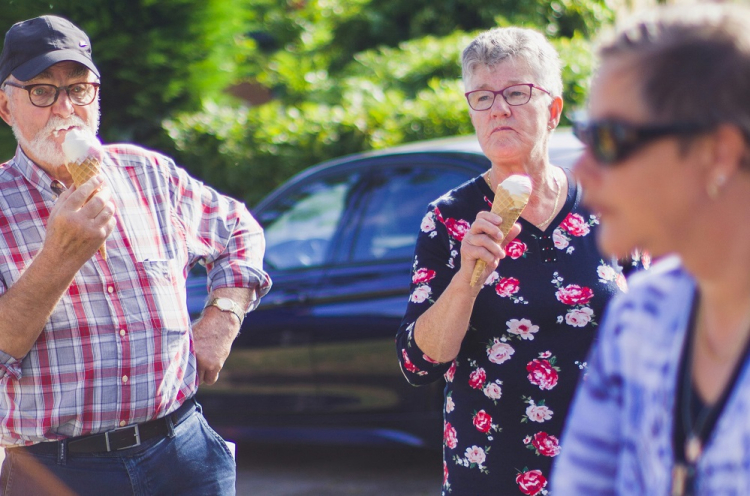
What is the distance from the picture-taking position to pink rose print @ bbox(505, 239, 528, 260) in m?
2.55

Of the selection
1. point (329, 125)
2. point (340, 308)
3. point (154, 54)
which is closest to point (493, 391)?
point (340, 308)

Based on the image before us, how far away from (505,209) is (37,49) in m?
1.36

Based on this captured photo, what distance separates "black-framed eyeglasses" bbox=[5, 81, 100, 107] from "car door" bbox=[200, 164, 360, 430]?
2726mm

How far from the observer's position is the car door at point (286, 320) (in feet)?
17.6

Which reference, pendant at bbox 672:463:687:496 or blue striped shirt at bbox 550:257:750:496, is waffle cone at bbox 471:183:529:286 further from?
pendant at bbox 672:463:687:496

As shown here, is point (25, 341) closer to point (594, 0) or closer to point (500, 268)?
point (500, 268)

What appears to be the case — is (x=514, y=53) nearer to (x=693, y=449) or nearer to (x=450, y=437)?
(x=450, y=437)

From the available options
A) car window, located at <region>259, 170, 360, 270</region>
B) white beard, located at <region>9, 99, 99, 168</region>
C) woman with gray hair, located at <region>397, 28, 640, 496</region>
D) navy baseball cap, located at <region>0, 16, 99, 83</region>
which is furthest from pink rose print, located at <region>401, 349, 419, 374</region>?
car window, located at <region>259, 170, 360, 270</region>

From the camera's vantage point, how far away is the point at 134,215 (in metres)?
2.74

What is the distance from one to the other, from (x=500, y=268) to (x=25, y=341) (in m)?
1.23

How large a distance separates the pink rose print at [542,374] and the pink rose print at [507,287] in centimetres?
18

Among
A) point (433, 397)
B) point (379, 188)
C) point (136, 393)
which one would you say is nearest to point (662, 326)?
point (136, 393)

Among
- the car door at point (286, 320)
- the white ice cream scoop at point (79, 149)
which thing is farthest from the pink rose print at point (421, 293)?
the car door at point (286, 320)

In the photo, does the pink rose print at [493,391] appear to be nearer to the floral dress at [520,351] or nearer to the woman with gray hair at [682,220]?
the floral dress at [520,351]
